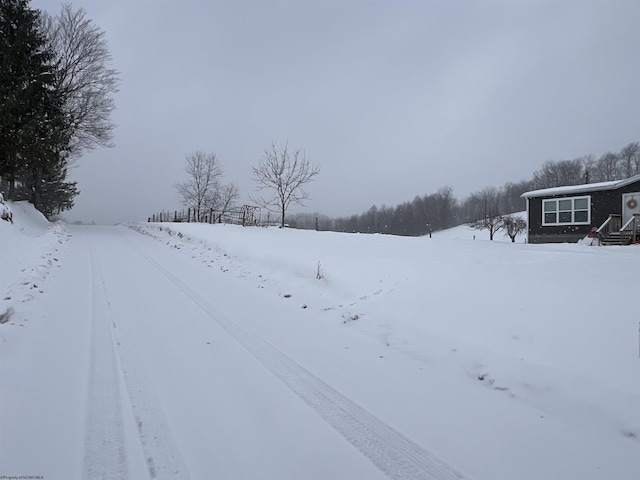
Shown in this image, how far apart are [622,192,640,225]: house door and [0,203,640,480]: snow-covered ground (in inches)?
621

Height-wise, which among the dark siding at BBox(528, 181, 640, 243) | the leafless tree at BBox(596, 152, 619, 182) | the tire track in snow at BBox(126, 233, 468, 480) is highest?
the leafless tree at BBox(596, 152, 619, 182)

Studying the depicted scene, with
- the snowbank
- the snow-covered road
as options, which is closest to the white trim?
the snow-covered road

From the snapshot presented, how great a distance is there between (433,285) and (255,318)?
305 centimetres

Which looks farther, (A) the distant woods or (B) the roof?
(A) the distant woods

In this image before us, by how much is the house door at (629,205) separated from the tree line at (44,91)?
31629mm

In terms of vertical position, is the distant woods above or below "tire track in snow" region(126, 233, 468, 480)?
above

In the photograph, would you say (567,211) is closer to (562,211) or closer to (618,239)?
(562,211)

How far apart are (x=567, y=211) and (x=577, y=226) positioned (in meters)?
1.11

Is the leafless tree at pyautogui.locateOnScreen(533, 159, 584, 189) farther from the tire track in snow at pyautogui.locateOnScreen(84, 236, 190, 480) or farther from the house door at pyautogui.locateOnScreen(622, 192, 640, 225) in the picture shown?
the tire track in snow at pyautogui.locateOnScreen(84, 236, 190, 480)

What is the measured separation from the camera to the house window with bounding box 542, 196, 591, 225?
61.4 ft

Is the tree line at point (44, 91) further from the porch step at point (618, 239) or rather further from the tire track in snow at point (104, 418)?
the porch step at point (618, 239)

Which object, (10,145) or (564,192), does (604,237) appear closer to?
(564,192)

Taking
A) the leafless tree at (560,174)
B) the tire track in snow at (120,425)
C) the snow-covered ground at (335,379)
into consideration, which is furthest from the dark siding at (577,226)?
the leafless tree at (560,174)

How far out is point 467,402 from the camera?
9.29 ft
